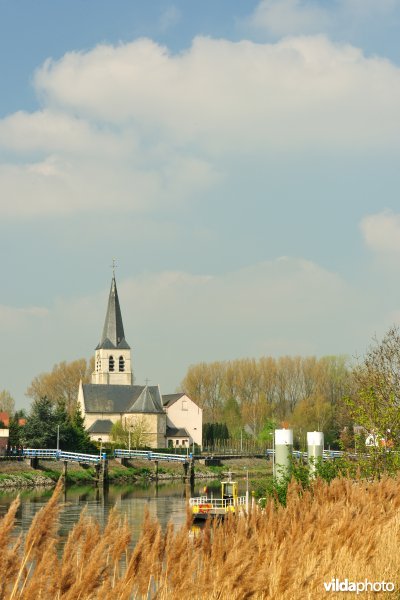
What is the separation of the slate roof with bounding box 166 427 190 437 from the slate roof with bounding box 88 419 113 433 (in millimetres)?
6677

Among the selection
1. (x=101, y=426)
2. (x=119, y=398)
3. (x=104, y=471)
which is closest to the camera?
(x=104, y=471)

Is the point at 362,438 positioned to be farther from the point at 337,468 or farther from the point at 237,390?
the point at 237,390

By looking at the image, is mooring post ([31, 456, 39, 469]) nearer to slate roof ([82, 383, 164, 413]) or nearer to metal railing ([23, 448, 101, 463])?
metal railing ([23, 448, 101, 463])

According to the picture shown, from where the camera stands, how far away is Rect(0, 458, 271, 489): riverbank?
→ 60612 millimetres

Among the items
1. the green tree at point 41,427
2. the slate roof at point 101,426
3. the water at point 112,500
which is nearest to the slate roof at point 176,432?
the slate roof at point 101,426

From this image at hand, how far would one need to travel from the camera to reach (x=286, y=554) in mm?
7199

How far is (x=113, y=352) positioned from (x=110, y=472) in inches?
1878

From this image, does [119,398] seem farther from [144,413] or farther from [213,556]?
[213,556]

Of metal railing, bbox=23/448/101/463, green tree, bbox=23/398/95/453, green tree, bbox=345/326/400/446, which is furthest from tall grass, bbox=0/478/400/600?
green tree, bbox=23/398/95/453

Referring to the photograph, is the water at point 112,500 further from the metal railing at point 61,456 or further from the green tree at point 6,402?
the green tree at point 6,402

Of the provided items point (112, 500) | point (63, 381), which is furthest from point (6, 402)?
point (112, 500)

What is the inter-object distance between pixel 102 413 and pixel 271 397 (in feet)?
67.0

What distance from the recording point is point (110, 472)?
6762cm

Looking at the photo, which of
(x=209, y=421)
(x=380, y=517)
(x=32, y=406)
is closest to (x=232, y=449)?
(x=209, y=421)
